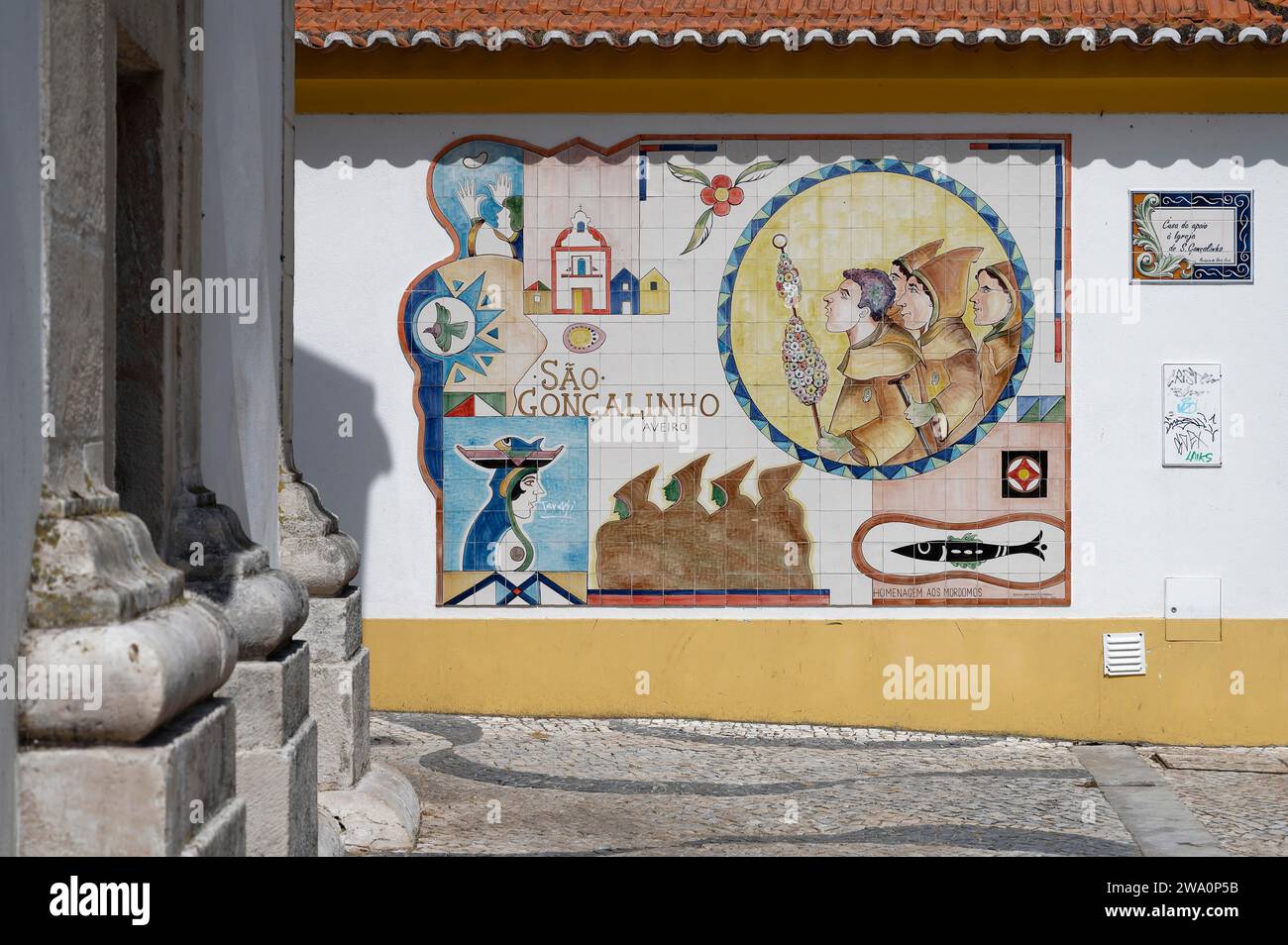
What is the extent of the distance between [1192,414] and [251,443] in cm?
597

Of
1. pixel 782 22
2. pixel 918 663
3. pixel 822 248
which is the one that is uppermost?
pixel 782 22

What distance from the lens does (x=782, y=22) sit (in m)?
8.72

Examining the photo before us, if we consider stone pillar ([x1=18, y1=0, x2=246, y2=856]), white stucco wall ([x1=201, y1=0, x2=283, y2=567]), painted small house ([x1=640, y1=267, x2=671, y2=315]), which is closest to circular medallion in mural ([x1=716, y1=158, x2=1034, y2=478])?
painted small house ([x1=640, y1=267, x2=671, y2=315])

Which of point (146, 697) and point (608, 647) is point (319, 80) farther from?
point (146, 697)

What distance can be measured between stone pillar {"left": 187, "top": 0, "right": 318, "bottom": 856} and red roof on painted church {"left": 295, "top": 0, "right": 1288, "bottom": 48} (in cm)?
273

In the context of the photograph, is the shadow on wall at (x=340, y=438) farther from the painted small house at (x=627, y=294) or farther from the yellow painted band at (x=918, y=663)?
the painted small house at (x=627, y=294)

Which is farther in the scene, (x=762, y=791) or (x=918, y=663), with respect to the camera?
(x=918, y=663)

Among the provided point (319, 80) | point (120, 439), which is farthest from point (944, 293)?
point (120, 439)

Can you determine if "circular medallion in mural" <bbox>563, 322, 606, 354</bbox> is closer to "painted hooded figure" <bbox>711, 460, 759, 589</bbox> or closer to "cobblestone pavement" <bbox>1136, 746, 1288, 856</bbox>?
"painted hooded figure" <bbox>711, 460, 759, 589</bbox>

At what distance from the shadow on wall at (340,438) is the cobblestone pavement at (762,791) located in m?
1.35

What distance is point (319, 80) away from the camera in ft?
28.9

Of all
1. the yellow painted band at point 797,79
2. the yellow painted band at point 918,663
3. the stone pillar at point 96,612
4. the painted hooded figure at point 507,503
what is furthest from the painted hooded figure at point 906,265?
the stone pillar at point 96,612

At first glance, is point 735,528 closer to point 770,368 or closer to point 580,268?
point 770,368

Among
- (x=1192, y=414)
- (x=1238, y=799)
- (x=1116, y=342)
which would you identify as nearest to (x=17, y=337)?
(x=1238, y=799)
